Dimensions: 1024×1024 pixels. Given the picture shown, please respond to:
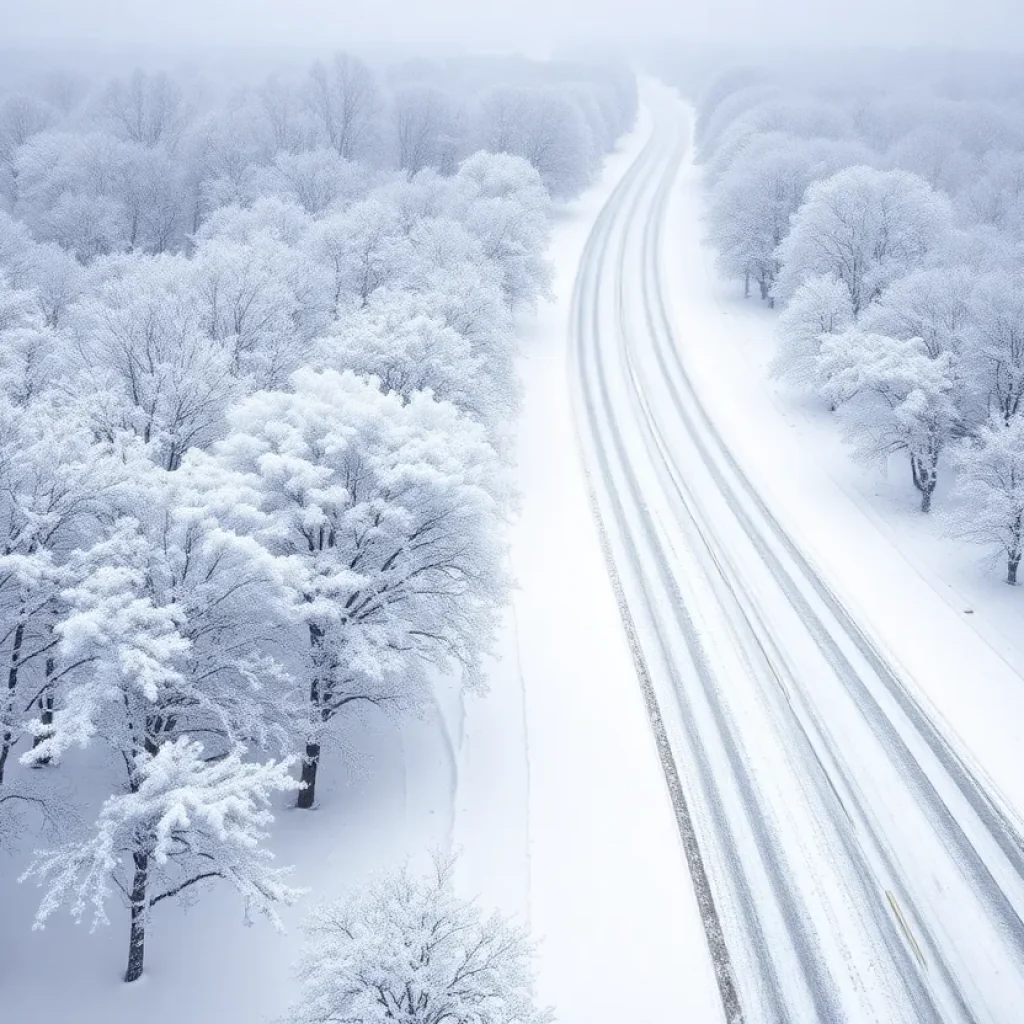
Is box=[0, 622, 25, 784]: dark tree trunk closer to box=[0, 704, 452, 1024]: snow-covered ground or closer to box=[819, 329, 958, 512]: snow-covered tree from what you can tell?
box=[0, 704, 452, 1024]: snow-covered ground

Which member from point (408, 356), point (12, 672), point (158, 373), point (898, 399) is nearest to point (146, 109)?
point (158, 373)

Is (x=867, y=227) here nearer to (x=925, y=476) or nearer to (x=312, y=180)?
(x=925, y=476)

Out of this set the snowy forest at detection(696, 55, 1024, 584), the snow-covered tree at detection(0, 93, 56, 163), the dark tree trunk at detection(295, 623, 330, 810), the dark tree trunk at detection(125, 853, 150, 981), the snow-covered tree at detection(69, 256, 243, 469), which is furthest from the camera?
the snow-covered tree at detection(0, 93, 56, 163)

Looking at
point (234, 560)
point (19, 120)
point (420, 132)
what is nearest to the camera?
point (234, 560)

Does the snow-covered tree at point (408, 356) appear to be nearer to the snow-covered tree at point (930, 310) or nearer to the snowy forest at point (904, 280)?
the snowy forest at point (904, 280)

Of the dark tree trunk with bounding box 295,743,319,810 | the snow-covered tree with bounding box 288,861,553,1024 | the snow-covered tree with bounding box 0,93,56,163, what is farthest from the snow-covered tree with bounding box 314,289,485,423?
the snow-covered tree with bounding box 0,93,56,163
